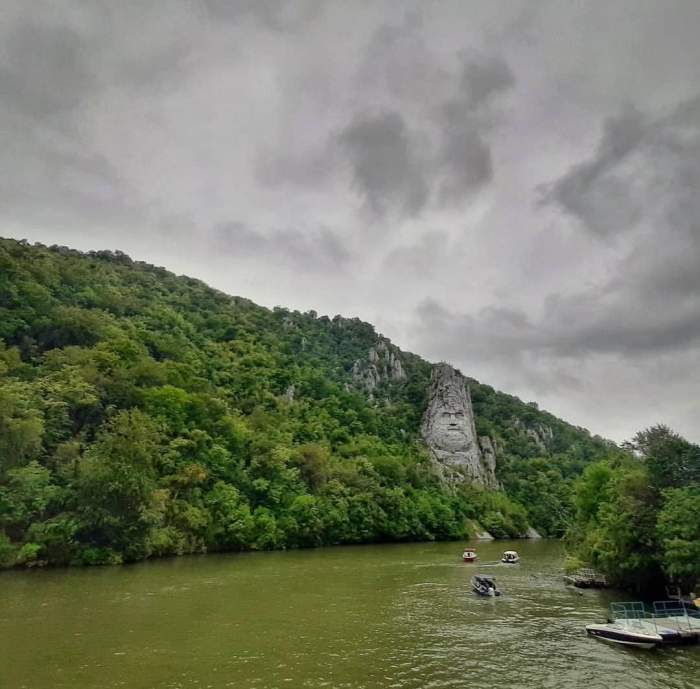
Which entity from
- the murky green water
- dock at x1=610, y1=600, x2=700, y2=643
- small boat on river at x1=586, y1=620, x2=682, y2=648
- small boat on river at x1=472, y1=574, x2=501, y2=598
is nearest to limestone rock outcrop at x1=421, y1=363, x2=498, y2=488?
small boat on river at x1=472, y1=574, x2=501, y2=598

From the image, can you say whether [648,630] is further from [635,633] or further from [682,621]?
[682,621]

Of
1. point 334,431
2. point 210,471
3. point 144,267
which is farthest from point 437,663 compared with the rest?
point 144,267

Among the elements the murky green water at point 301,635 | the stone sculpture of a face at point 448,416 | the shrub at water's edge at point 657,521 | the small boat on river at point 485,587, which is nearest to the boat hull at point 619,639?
the murky green water at point 301,635

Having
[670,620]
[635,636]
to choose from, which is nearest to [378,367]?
[670,620]

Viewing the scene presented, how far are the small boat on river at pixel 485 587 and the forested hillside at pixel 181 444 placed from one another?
1017 inches

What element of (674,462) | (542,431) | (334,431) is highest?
(542,431)

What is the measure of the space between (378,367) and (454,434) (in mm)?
41549

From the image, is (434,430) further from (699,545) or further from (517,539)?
(699,545)

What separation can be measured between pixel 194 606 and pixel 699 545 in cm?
2647

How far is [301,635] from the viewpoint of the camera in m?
24.6

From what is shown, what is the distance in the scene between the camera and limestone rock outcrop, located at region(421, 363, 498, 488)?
395 feet

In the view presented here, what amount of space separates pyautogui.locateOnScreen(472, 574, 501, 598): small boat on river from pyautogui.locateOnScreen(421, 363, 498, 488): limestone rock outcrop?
77092mm

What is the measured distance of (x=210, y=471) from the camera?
64562mm

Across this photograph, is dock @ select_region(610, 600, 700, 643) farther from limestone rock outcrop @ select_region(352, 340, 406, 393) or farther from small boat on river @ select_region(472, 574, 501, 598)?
limestone rock outcrop @ select_region(352, 340, 406, 393)
